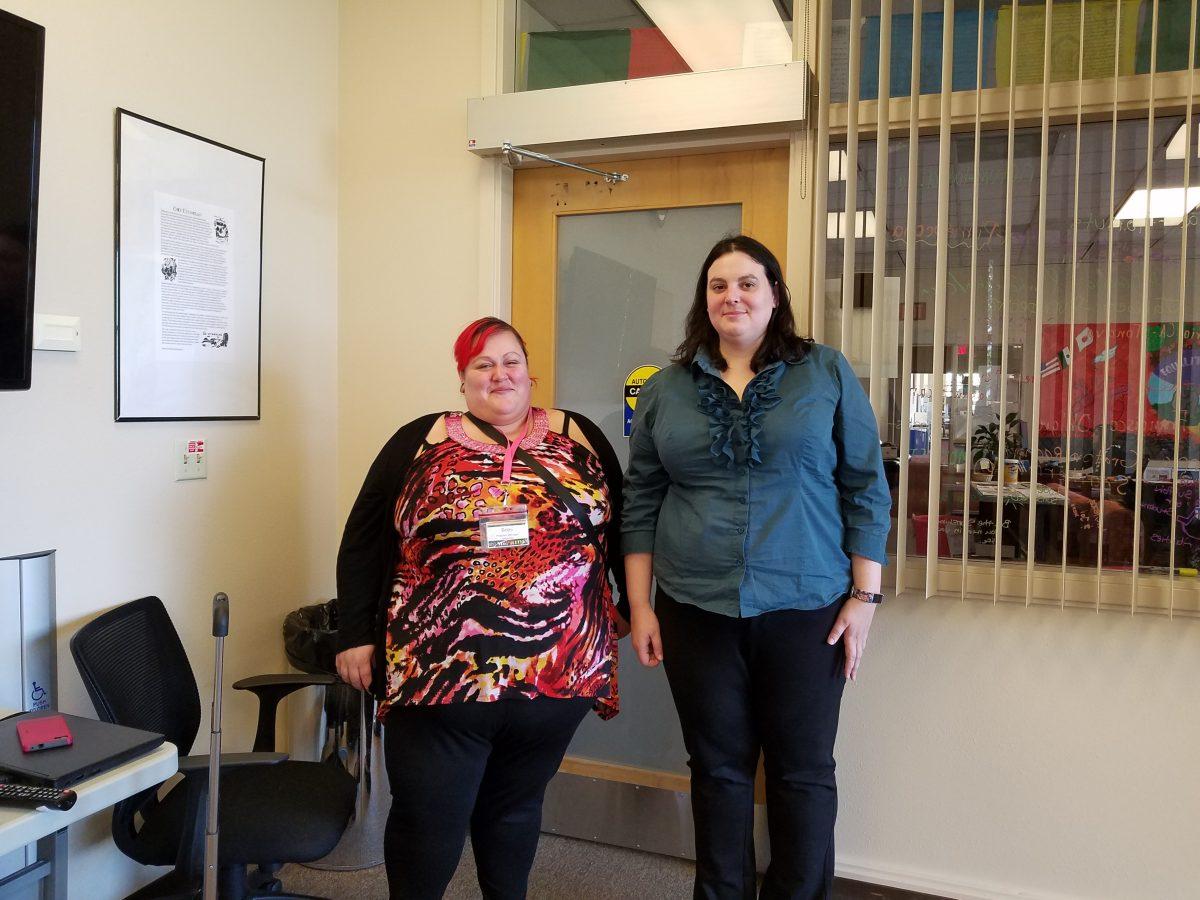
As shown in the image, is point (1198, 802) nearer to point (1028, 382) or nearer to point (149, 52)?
point (1028, 382)

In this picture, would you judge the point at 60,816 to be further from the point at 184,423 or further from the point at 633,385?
the point at 633,385

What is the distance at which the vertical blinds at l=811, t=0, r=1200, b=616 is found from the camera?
77.7 inches

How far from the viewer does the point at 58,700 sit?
76.2 inches

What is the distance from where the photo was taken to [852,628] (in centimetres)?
175

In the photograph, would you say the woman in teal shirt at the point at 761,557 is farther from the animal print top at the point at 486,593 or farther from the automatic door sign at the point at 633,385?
the automatic door sign at the point at 633,385

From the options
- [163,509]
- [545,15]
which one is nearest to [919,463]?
[545,15]

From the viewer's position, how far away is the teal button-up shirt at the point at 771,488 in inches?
66.6

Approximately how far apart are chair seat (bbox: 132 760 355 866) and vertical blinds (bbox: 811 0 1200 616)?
4.70 ft

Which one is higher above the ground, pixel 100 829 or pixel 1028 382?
pixel 1028 382

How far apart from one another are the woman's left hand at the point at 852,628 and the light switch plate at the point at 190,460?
1.65 metres

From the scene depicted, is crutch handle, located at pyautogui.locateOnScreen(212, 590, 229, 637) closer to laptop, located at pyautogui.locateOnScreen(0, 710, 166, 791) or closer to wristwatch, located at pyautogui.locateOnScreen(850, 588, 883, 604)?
laptop, located at pyautogui.locateOnScreen(0, 710, 166, 791)

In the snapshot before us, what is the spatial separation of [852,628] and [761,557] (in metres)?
0.25

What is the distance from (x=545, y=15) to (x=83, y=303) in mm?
1551

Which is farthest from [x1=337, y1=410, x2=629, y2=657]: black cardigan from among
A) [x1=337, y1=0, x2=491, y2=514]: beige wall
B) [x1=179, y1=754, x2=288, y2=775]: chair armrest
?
[x1=337, y1=0, x2=491, y2=514]: beige wall
